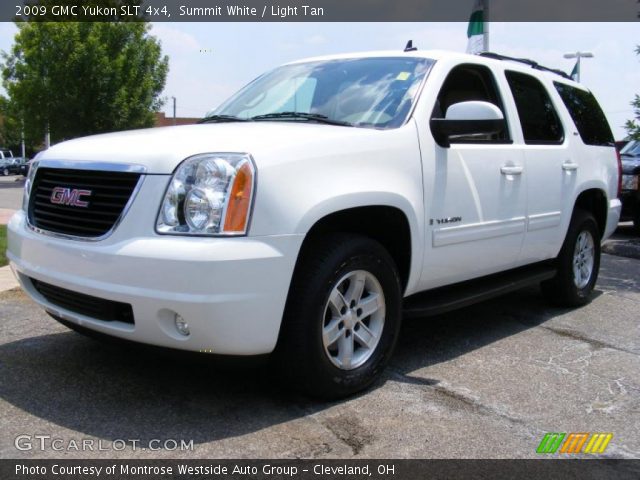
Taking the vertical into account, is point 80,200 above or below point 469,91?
below

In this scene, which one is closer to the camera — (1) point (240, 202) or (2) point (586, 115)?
(1) point (240, 202)

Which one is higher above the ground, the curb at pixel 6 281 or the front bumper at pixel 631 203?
the front bumper at pixel 631 203

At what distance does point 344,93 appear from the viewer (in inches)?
157

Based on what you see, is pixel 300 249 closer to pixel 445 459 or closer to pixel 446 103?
pixel 445 459

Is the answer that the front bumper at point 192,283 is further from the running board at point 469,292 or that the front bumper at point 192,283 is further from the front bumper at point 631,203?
the front bumper at point 631,203

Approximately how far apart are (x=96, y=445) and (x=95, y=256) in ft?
2.72

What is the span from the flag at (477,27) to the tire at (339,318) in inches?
336

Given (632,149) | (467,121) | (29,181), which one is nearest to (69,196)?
(29,181)

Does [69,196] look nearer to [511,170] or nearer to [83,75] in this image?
[511,170]

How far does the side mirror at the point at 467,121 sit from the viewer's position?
12.0ft

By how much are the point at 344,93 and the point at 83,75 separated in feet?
87.6

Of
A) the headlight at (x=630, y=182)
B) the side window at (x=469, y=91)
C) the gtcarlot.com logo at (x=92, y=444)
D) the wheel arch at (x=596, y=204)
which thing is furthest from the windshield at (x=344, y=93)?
the headlight at (x=630, y=182)

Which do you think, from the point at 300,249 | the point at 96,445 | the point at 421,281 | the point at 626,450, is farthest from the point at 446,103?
the point at 96,445

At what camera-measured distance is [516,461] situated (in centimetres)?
279
